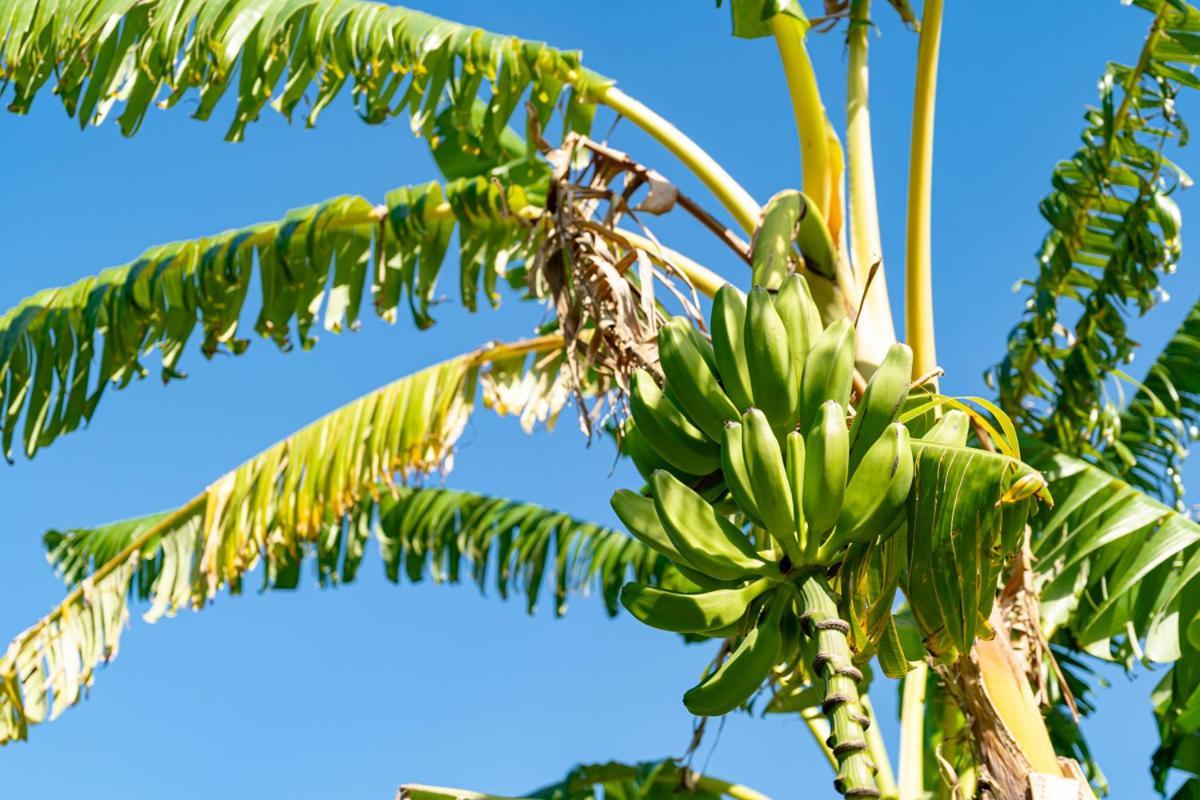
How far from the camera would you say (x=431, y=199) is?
2609 millimetres

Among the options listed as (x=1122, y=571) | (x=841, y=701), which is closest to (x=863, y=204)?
(x=1122, y=571)

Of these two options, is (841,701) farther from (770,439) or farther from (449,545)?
(449,545)

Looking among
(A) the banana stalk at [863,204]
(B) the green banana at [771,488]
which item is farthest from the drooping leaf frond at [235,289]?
(B) the green banana at [771,488]

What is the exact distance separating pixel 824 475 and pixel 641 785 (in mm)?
2021

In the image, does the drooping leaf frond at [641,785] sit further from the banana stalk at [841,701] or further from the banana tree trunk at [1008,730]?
the banana stalk at [841,701]

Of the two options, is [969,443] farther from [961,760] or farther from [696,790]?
[696,790]

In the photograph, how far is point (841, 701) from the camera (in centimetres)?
78

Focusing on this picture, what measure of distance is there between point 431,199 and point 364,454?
0.62m

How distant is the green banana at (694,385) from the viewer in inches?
43.6

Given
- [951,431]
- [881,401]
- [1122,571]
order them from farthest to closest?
1. [1122,571]
2. [951,431]
3. [881,401]

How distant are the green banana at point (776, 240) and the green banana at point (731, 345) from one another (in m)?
0.16

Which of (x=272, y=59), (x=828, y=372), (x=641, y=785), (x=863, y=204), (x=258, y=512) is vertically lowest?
(x=641, y=785)

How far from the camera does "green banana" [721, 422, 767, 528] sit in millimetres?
961

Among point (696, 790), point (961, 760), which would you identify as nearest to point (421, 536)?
point (696, 790)
